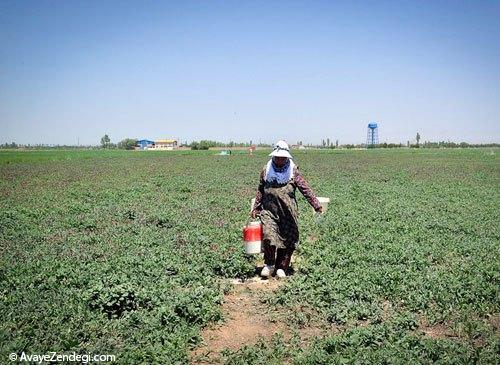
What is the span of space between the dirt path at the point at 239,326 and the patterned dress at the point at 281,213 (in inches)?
28.8

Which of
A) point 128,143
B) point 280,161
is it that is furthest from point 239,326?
point 128,143

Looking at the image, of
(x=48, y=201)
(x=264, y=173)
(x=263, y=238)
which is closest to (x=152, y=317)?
(x=263, y=238)

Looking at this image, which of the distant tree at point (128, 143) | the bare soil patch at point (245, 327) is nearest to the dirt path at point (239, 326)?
the bare soil patch at point (245, 327)

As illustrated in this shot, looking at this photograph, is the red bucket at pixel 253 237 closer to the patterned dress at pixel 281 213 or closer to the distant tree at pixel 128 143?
the patterned dress at pixel 281 213

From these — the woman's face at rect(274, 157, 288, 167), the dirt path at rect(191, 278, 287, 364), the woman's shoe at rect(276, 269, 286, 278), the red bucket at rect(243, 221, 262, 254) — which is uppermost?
→ the woman's face at rect(274, 157, 288, 167)

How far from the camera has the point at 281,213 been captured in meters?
6.97

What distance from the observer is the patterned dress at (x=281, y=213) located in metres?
6.93

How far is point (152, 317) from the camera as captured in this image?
5184 millimetres

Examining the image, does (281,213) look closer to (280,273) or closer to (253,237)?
(253,237)

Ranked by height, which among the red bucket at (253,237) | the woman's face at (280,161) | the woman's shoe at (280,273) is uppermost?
the woman's face at (280,161)

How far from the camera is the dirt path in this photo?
4770 mm

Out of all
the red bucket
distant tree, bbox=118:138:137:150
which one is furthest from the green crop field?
distant tree, bbox=118:138:137:150

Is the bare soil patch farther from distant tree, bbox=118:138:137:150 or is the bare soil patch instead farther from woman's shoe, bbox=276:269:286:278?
distant tree, bbox=118:138:137:150

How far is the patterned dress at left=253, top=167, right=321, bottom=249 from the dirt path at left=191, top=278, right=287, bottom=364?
2.40ft
